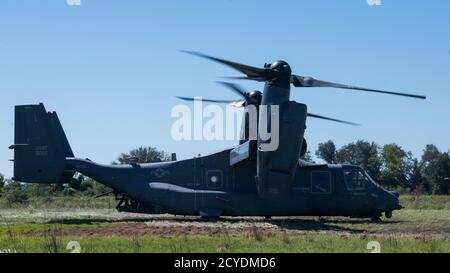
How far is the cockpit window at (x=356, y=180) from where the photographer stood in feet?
98.9

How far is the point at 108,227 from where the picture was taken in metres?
23.5

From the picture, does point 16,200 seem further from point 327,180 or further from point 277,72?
point 277,72

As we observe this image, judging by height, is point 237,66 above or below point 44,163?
above

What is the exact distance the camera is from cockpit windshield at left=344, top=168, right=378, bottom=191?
3016 cm

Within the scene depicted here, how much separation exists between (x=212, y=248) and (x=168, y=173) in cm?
1421

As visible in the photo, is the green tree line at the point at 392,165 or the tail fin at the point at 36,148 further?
the green tree line at the point at 392,165

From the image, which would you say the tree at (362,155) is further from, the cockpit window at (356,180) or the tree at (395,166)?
the cockpit window at (356,180)

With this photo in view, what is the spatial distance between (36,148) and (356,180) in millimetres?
14307

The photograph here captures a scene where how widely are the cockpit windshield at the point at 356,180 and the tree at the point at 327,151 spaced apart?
71558mm

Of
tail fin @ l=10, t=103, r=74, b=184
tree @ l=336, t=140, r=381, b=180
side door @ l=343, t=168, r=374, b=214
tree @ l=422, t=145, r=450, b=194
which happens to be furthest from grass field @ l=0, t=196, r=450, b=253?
tree @ l=336, t=140, r=381, b=180

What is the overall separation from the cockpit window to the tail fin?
41.7 ft

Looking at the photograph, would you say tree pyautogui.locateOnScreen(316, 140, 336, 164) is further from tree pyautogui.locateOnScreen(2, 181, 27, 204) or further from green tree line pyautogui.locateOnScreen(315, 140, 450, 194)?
tree pyautogui.locateOnScreen(2, 181, 27, 204)

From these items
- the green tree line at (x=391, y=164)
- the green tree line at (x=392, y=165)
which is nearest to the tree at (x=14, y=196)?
the green tree line at (x=391, y=164)
